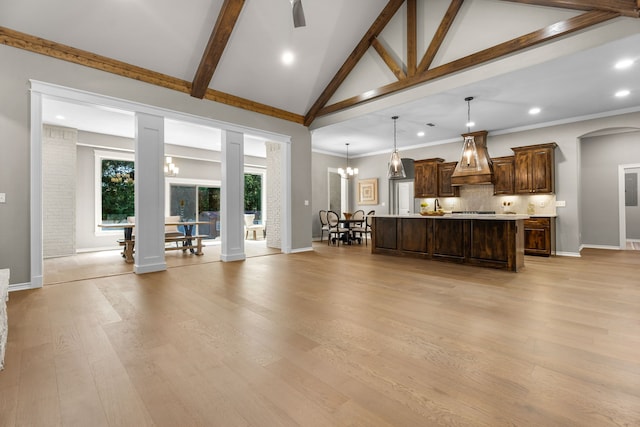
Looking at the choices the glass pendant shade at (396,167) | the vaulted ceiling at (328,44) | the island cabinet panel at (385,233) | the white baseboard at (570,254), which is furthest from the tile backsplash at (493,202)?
the glass pendant shade at (396,167)

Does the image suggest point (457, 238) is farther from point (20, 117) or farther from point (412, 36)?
point (20, 117)

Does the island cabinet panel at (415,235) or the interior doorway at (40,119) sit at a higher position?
the interior doorway at (40,119)

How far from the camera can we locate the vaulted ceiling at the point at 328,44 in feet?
12.2

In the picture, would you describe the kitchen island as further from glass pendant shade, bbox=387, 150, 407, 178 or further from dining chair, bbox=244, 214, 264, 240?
dining chair, bbox=244, 214, 264, 240

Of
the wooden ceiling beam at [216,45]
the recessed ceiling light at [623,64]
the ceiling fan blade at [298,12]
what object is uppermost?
the wooden ceiling beam at [216,45]

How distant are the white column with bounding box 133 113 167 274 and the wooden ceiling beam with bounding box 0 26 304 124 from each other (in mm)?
604

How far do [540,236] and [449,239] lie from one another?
2.47 metres

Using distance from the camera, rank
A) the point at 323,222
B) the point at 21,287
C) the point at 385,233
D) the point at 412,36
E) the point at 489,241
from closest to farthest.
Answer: the point at 21,287 < the point at 489,241 < the point at 412,36 < the point at 385,233 < the point at 323,222

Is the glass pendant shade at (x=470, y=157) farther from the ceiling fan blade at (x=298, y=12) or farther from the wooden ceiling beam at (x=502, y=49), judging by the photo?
the ceiling fan blade at (x=298, y=12)

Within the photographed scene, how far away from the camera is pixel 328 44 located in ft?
18.0

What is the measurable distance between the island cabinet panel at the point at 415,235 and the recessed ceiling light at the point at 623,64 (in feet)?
11.2

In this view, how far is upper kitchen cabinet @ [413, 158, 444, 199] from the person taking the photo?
323 inches

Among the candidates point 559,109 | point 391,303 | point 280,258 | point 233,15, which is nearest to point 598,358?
point 391,303

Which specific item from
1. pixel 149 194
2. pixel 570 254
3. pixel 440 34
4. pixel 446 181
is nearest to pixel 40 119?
pixel 149 194
